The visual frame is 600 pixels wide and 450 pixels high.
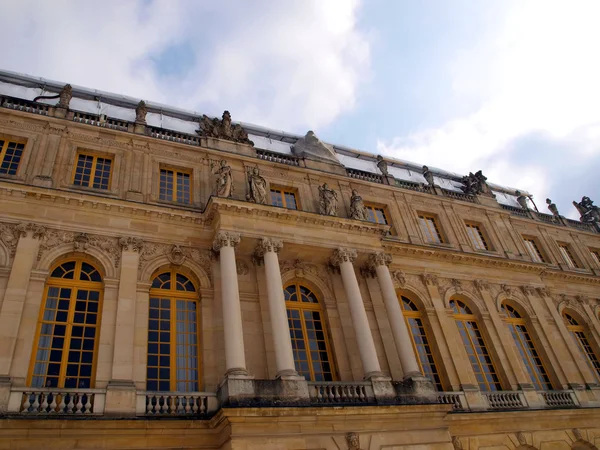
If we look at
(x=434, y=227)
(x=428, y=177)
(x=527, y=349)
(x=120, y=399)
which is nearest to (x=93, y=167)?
(x=120, y=399)

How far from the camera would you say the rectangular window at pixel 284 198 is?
20.7 m

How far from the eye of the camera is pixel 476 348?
2053 centimetres

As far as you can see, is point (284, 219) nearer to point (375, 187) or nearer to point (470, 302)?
point (375, 187)

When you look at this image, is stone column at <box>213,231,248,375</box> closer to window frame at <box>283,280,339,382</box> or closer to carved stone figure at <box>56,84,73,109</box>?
window frame at <box>283,280,339,382</box>

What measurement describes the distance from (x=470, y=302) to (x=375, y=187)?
272 inches

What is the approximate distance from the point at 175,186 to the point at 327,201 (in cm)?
610

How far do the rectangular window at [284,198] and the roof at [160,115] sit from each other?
293cm

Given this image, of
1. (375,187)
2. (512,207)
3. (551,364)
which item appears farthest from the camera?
(512,207)

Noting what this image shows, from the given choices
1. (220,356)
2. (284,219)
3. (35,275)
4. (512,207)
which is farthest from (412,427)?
(512,207)

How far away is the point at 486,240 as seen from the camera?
25.7m

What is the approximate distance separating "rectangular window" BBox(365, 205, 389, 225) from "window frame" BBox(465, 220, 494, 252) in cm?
483

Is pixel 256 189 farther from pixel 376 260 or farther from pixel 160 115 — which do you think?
pixel 160 115

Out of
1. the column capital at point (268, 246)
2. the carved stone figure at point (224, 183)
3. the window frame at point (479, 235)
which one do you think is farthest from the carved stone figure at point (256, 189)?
the window frame at point (479, 235)

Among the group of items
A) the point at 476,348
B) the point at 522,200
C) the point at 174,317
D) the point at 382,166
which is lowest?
the point at 476,348
